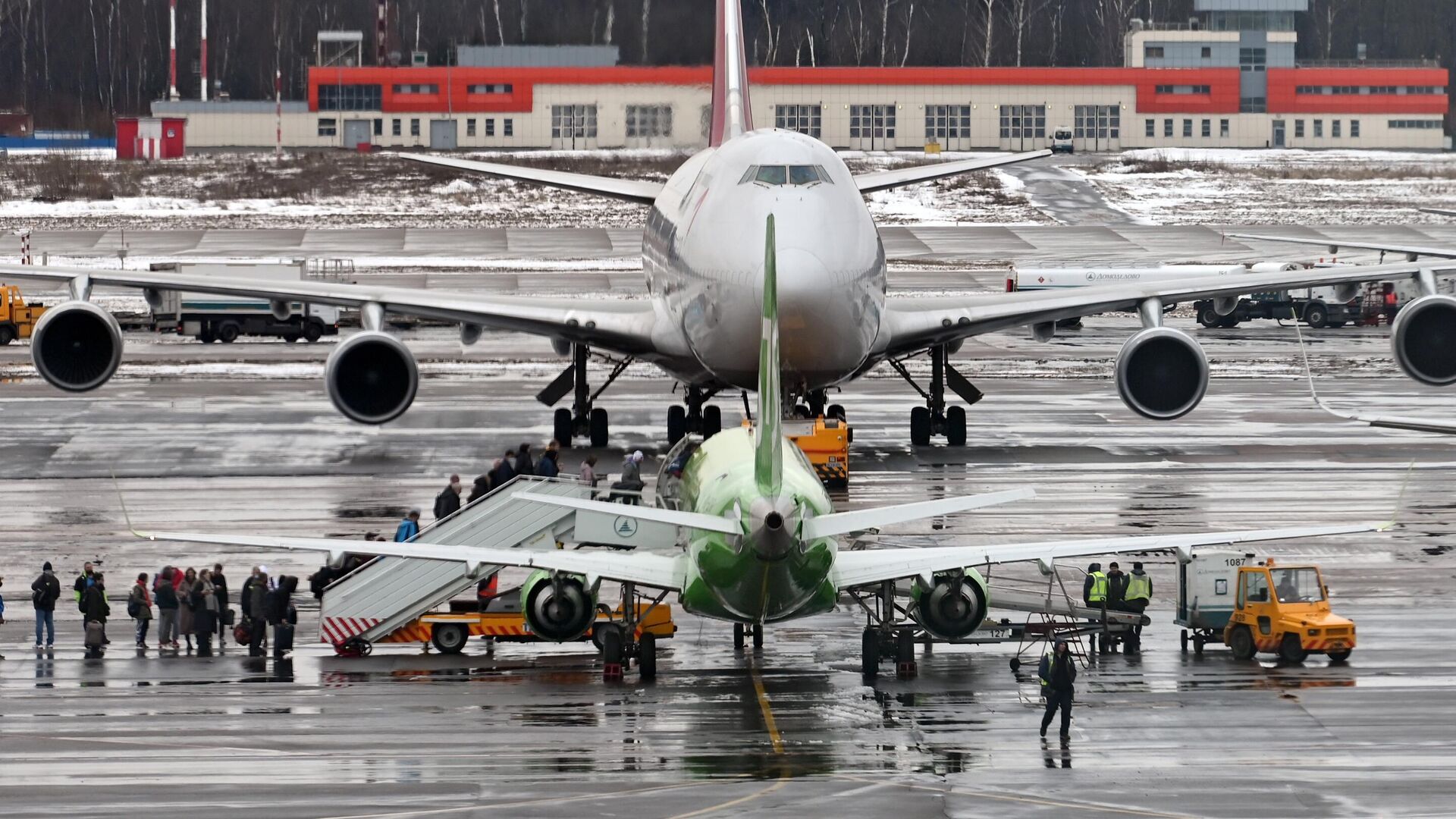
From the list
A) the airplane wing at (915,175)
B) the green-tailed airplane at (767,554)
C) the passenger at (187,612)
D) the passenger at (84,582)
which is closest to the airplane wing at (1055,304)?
the airplane wing at (915,175)

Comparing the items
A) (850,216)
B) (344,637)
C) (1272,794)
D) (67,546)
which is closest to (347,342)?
(67,546)

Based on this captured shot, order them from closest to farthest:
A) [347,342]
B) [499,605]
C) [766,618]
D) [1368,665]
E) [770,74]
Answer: [766,618], [1368,665], [499,605], [347,342], [770,74]

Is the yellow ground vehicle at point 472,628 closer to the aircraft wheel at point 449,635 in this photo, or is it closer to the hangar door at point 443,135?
the aircraft wheel at point 449,635

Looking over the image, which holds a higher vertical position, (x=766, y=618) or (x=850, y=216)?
(x=850, y=216)

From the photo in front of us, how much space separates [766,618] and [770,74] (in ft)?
324

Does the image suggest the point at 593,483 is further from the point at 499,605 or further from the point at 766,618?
the point at 766,618

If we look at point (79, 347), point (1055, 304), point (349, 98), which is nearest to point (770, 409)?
point (1055, 304)

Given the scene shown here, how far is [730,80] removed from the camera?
39844 mm

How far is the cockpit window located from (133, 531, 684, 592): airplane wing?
400 inches

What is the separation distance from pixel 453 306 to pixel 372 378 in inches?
113

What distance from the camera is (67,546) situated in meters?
27.8

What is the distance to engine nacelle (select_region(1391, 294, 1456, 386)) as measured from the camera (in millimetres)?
33188

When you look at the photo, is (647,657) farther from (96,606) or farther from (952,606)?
(96,606)

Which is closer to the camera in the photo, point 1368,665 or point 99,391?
point 1368,665
